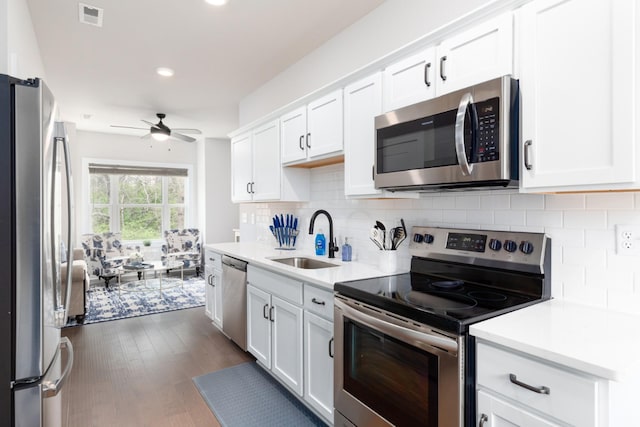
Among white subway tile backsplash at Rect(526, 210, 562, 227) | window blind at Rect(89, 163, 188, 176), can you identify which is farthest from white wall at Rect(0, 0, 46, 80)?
window blind at Rect(89, 163, 188, 176)

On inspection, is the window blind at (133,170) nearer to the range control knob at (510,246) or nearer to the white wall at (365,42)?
the white wall at (365,42)

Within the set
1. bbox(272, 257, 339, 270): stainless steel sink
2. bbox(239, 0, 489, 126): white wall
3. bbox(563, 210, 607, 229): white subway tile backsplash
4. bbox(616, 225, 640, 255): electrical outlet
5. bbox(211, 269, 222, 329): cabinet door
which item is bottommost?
bbox(211, 269, 222, 329): cabinet door

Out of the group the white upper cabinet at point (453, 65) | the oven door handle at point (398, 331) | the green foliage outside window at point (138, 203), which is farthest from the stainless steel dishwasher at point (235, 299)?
the green foliage outside window at point (138, 203)

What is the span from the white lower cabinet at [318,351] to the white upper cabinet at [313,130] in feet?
3.32

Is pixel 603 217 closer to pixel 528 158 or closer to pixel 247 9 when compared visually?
pixel 528 158

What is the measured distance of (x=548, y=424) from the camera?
40.8 inches

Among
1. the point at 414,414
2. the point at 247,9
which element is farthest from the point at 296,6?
the point at 414,414

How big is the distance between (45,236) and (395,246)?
175 cm

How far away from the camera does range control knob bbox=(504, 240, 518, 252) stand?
5.38ft

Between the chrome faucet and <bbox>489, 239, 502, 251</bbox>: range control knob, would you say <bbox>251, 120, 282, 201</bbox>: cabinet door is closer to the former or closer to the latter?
the chrome faucet

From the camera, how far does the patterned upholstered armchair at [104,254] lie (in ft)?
18.6

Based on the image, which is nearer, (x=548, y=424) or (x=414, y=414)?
(x=548, y=424)

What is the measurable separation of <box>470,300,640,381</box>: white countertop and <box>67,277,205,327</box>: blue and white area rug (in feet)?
14.2

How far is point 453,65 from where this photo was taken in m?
1.66
